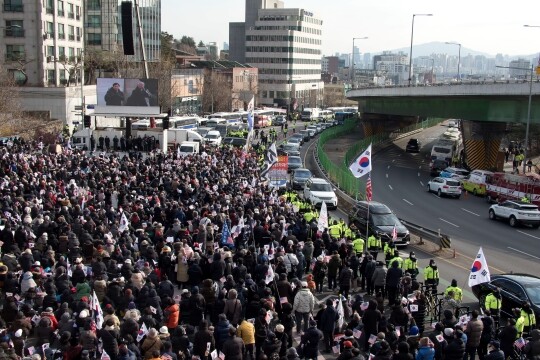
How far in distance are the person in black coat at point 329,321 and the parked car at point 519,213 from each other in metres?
21.4

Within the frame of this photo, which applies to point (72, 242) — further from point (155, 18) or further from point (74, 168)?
point (155, 18)

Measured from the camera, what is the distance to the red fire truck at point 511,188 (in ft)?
122

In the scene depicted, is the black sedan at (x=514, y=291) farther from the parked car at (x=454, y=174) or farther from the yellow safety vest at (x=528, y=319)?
the parked car at (x=454, y=174)

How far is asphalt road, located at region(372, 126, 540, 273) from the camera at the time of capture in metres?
26.4

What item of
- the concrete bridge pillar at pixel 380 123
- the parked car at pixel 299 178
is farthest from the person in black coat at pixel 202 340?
the concrete bridge pillar at pixel 380 123

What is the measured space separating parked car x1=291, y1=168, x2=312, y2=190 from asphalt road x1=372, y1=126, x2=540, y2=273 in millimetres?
4546

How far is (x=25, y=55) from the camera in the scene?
231ft

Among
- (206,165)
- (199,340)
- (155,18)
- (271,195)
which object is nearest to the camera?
(199,340)

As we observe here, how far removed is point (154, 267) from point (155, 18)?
9539 cm

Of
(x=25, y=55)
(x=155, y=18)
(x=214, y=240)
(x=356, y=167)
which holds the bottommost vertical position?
(x=214, y=240)

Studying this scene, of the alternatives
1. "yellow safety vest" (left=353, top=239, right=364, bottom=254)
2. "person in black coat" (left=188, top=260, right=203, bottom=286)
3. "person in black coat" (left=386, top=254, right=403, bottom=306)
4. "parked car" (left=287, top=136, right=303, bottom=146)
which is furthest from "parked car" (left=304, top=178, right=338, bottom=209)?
"parked car" (left=287, top=136, right=303, bottom=146)

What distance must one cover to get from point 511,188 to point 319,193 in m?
12.3

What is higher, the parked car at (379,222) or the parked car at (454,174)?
the parked car at (379,222)

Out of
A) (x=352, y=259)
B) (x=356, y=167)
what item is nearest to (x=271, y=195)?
(x=356, y=167)
